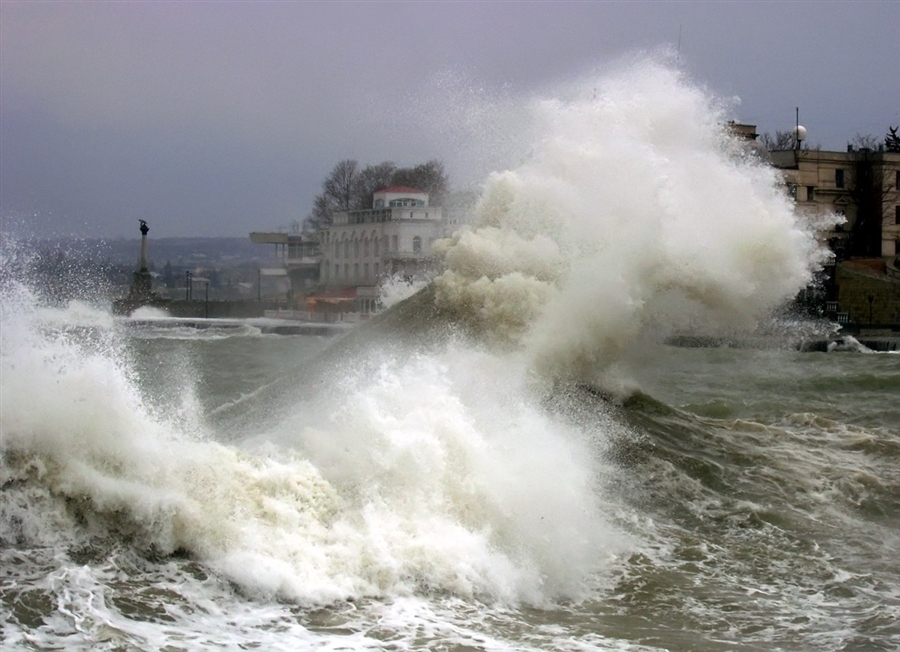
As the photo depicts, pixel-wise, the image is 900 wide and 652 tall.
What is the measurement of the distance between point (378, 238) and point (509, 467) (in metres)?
36.6

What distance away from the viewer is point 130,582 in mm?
6531

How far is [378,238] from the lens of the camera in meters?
45.2

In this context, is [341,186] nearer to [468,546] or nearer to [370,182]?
[370,182]

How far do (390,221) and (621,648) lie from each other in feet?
125

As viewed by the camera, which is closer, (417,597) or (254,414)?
(417,597)

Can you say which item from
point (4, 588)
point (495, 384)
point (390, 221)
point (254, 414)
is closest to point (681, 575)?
point (495, 384)

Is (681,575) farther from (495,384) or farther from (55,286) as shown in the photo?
(55,286)

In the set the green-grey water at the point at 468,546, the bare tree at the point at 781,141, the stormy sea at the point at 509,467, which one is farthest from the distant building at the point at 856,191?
the green-grey water at the point at 468,546

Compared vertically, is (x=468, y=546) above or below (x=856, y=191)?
below

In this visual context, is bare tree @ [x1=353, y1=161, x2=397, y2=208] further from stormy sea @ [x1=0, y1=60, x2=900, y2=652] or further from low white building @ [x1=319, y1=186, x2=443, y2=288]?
stormy sea @ [x1=0, y1=60, x2=900, y2=652]

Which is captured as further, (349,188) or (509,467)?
(349,188)

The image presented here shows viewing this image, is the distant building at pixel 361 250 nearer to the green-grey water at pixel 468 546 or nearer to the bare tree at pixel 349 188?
the bare tree at pixel 349 188

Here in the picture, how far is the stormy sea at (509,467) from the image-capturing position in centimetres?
674

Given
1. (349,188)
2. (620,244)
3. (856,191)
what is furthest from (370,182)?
(620,244)
